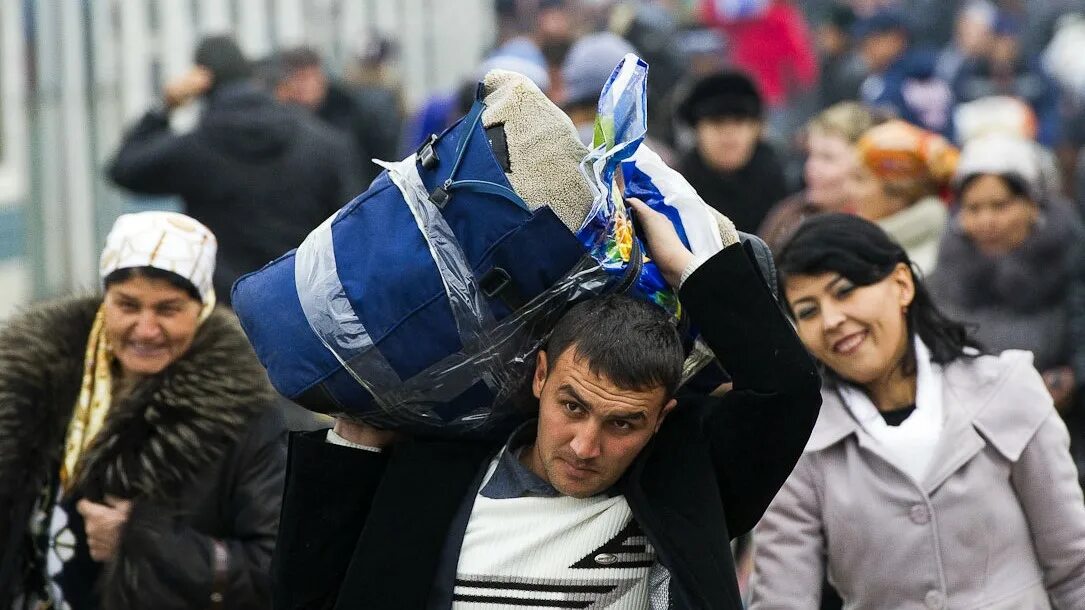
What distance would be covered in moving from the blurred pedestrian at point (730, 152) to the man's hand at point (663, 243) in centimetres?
419

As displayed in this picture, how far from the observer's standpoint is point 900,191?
5.95 meters

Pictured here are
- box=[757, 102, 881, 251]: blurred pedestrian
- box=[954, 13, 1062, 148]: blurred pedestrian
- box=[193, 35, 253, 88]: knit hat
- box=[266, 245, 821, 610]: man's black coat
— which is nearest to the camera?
box=[266, 245, 821, 610]: man's black coat

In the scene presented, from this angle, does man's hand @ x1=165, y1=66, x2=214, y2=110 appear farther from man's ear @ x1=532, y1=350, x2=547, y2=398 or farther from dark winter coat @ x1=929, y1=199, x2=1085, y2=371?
man's ear @ x1=532, y1=350, x2=547, y2=398

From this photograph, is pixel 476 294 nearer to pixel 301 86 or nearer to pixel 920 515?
pixel 920 515

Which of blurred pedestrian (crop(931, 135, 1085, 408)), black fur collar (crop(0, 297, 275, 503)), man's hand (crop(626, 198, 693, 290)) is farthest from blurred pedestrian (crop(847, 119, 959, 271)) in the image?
man's hand (crop(626, 198, 693, 290))

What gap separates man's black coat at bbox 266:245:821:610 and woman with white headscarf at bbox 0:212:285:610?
831 millimetres

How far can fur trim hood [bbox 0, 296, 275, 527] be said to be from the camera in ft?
12.3

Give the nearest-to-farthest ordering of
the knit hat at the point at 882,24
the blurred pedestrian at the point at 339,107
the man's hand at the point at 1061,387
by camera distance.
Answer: the man's hand at the point at 1061,387 → the blurred pedestrian at the point at 339,107 → the knit hat at the point at 882,24

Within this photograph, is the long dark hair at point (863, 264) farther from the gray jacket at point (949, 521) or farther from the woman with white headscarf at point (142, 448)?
the woman with white headscarf at point (142, 448)

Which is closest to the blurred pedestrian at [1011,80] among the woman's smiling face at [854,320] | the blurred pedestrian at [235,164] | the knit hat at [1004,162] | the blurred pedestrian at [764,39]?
the blurred pedestrian at [764,39]

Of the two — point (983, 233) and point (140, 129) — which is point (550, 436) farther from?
point (140, 129)

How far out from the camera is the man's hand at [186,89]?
7.61m

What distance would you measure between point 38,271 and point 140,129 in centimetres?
310

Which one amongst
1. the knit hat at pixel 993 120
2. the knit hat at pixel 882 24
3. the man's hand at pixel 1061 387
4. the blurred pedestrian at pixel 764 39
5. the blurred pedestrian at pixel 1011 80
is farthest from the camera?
the blurred pedestrian at pixel 1011 80
